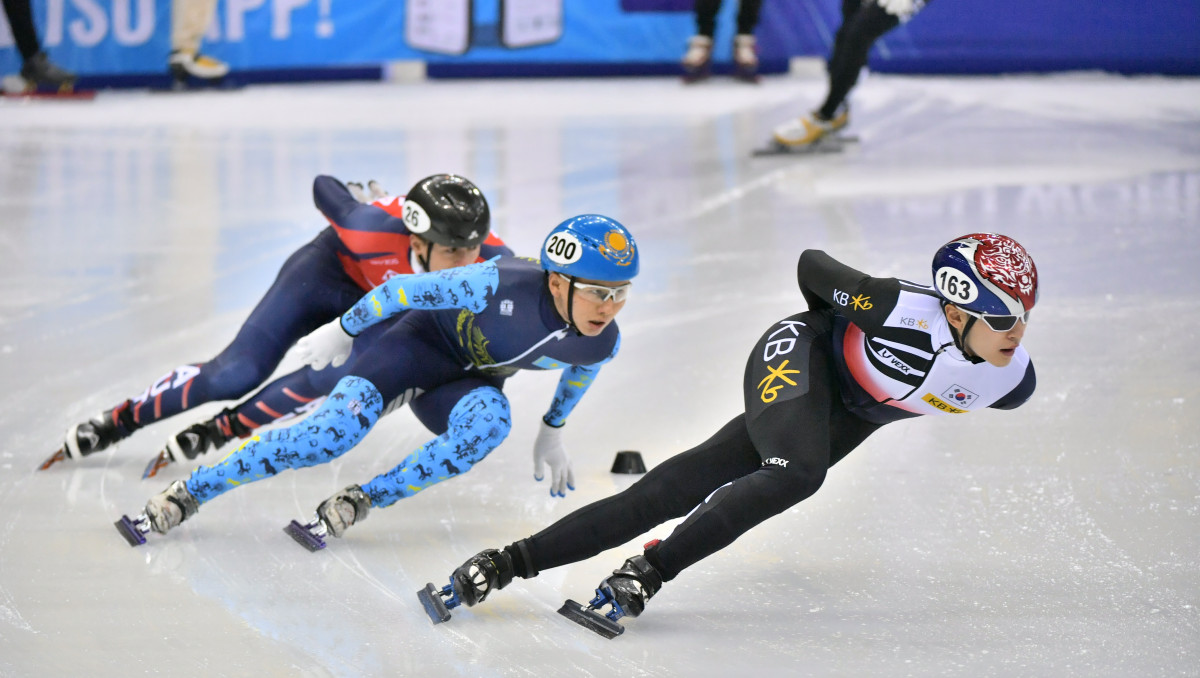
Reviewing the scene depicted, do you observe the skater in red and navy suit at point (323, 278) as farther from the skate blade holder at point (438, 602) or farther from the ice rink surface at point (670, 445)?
the skate blade holder at point (438, 602)

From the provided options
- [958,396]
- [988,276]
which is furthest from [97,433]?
[988,276]

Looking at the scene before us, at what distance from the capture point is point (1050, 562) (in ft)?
10.7

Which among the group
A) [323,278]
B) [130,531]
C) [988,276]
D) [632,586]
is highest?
[988,276]

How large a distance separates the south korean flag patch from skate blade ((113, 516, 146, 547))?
2.10m

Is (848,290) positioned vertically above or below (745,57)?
above

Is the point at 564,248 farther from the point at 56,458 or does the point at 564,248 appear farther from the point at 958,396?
the point at 56,458

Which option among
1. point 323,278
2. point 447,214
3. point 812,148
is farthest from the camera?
point 812,148

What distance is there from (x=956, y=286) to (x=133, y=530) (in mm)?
2200

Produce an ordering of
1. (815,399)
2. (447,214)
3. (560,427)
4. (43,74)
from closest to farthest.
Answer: (815,399) → (560,427) → (447,214) → (43,74)

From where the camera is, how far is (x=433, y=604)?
116 inches

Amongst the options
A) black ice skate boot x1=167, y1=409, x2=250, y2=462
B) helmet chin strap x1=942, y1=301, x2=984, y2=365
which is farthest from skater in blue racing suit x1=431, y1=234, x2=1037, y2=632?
black ice skate boot x1=167, y1=409, x2=250, y2=462

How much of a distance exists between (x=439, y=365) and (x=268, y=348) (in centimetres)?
82

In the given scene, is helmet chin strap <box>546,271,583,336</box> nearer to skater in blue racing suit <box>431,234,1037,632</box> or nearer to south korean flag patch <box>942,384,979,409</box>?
skater in blue racing suit <box>431,234,1037,632</box>

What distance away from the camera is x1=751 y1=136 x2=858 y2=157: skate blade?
29.6 feet
